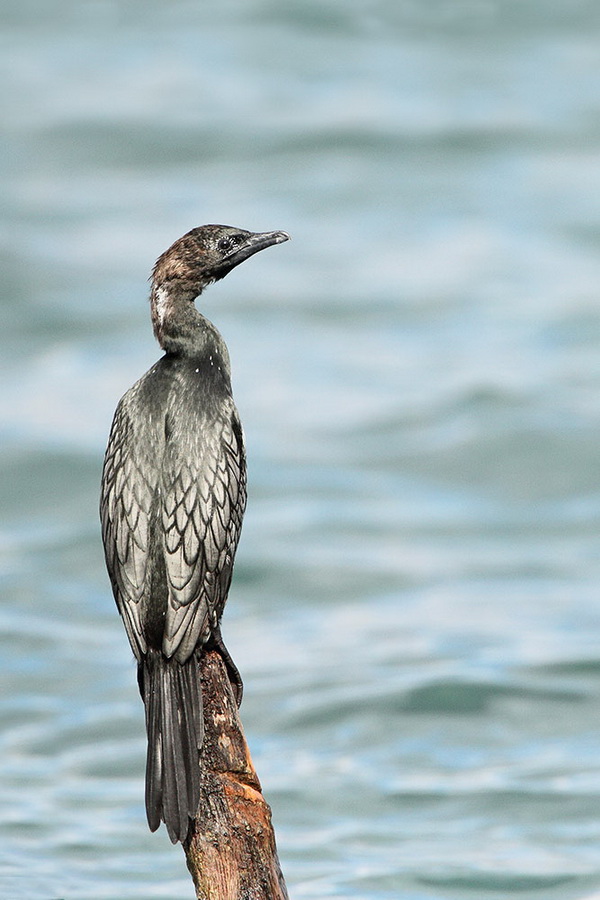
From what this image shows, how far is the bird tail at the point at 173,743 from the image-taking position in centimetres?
777

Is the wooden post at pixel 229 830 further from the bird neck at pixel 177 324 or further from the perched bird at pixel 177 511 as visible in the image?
the bird neck at pixel 177 324

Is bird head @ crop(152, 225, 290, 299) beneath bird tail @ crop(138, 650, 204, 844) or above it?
above

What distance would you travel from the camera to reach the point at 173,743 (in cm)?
788

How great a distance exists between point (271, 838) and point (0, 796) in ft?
36.3

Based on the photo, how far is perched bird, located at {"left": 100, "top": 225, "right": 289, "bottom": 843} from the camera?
7.92m

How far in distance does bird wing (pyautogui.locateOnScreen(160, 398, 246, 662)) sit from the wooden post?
0.45m

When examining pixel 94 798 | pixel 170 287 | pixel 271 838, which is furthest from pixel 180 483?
pixel 94 798

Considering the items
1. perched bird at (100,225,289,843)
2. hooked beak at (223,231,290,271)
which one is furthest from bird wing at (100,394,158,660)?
hooked beak at (223,231,290,271)

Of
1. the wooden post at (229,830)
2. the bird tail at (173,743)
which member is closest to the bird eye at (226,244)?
the bird tail at (173,743)

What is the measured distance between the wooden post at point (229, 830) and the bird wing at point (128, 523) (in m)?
0.63

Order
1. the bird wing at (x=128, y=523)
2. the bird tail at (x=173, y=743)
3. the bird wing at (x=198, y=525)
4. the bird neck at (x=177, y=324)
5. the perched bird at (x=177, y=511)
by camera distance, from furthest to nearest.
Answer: the bird neck at (x=177, y=324), the bird wing at (x=128, y=523), the bird wing at (x=198, y=525), the perched bird at (x=177, y=511), the bird tail at (x=173, y=743)

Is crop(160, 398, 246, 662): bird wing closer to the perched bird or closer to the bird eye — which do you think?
the perched bird

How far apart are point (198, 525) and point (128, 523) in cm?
33

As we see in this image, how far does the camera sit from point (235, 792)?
7.92 metres
